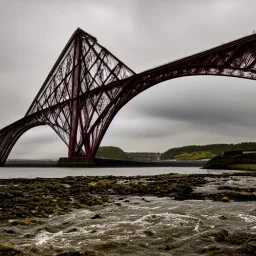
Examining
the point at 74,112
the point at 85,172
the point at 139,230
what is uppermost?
the point at 74,112

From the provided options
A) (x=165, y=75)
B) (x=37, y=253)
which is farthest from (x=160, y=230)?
(x=165, y=75)

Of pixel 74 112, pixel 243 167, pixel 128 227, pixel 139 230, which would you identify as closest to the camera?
pixel 139 230

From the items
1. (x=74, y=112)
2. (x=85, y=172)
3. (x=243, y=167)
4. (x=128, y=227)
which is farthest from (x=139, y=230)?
(x=74, y=112)

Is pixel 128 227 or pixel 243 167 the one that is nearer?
pixel 128 227

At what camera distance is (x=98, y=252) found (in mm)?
6082

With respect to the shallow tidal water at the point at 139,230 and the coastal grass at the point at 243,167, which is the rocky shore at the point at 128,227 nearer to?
the shallow tidal water at the point at 139,230

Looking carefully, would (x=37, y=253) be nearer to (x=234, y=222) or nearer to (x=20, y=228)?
(x=20, y=228)

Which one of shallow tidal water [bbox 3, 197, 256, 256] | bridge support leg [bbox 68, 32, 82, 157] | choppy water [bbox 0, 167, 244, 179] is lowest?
shallow tidal water [bbox 3, 197, 256, 256]

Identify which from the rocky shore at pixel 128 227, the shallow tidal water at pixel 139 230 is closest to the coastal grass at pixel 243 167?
the rocky shore at pixel 128 227

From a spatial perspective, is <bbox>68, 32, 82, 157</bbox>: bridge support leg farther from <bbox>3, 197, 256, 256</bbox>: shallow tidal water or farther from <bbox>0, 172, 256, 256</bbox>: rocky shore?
<bbox>3, 197, 256, 256</bbox>: shallow tidal water

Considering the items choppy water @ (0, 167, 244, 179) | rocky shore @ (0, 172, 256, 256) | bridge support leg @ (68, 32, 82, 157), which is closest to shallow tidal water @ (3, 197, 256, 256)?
rocky shore @ (0, 172, 256, 256)

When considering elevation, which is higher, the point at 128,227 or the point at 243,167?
the point at 243,167

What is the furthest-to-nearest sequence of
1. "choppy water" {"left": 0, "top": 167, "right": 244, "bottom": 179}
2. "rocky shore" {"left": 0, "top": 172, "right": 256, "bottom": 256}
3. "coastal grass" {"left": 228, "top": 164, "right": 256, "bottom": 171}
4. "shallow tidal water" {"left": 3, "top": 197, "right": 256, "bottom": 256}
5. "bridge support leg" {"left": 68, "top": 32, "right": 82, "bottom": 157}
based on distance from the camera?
"bridge support leg" {"left": 68, "top": 32, "right": 82, "bottom": 157} < "coastal grass" {"left": 228, "top": 164, "right": 256, "bottom": 171} < "choppy water" {"left": 0, "top": 167, "right": 244, "bottom": 179} < "shallow tidal water" {"left": 3, "top": 197, "right": 256, "bottom": 256} < "rocky shore" {"left": 0, "top": 172, "right": 256, "bottom": 256}

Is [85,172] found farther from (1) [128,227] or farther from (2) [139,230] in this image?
(2) [139,230]
